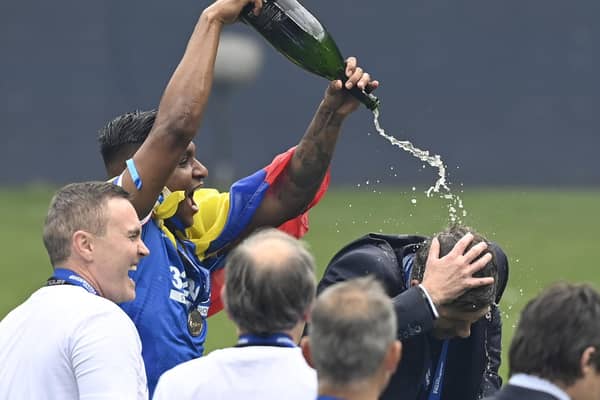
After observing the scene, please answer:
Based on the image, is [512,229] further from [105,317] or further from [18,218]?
[105,317]

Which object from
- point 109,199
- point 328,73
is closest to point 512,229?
point 328,73

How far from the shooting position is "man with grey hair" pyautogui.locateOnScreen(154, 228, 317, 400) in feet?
10.6

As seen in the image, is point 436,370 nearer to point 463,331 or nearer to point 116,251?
point 463,331

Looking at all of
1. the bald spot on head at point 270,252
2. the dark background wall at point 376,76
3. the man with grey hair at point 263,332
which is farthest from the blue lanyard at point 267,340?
the dark background wall at point 376,76

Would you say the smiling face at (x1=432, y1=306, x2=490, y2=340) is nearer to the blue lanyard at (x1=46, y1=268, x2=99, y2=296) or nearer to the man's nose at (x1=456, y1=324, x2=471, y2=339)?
the man's nose at (x1=456, y1=324, x2=471, y2=339)

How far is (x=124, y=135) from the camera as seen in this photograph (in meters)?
4.66

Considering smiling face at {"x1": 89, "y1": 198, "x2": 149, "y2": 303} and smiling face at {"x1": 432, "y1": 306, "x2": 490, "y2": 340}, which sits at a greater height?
smiling face at {"x1": 89, "y1": 198, "x2": 149, "y2": 303}

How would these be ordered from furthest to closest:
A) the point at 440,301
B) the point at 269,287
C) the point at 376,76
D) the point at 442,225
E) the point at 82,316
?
1. the point at 376,76
2. the point at 442,225
3. the point at 440,301
4. the point at 82,316
5. the point at 269,287

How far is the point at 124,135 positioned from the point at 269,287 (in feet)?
5.29

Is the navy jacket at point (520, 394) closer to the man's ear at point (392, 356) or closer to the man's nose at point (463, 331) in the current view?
the man's ear at point (392, 356)

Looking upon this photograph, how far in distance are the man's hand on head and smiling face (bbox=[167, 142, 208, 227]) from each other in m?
0.89

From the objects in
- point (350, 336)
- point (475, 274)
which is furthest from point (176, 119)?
point (350, 336)

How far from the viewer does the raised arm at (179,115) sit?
4320 mm

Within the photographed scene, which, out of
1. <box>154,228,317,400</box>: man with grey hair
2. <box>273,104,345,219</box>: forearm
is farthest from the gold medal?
<box>154,228,317,400</box>: man with grey hair
